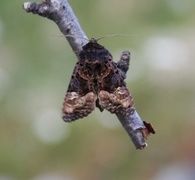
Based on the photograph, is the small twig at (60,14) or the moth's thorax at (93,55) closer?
the small twig at (60,14)

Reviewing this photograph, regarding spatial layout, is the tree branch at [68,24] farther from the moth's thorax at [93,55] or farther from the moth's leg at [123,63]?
the moth's leg at [123,63]

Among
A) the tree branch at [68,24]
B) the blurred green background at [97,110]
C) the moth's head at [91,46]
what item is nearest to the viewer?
the tree branch at [68,24]

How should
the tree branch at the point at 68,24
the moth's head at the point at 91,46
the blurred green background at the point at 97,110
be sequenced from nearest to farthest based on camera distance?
the tree branch at the point at 68,24 → the moth's head at the point at 91,46 → the blurred green background at the point at 97,110

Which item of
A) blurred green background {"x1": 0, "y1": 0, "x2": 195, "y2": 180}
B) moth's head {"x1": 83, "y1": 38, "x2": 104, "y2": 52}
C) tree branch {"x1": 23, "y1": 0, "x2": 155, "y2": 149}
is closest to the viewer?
tree branch {"x1": 23, "y1": 0, "x2": 155, "y2": 149}

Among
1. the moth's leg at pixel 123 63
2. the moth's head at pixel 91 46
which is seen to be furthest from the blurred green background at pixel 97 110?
the moth's head at pixel 91 46

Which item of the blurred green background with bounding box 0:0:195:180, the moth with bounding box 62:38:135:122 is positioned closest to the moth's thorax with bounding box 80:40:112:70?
the moth with bounding box 62:38:135:122

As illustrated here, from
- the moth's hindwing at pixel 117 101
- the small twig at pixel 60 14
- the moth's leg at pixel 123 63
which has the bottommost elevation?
the moth's hindwing at pixel 117 101

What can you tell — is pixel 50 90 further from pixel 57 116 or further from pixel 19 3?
pixel 19 3

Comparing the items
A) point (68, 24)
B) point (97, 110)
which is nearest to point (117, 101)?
point (68, 24)

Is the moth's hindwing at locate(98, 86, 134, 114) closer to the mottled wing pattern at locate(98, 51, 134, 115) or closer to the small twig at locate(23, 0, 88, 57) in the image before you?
the mottled wing pattern at locate(98, 51, 134, 115)
